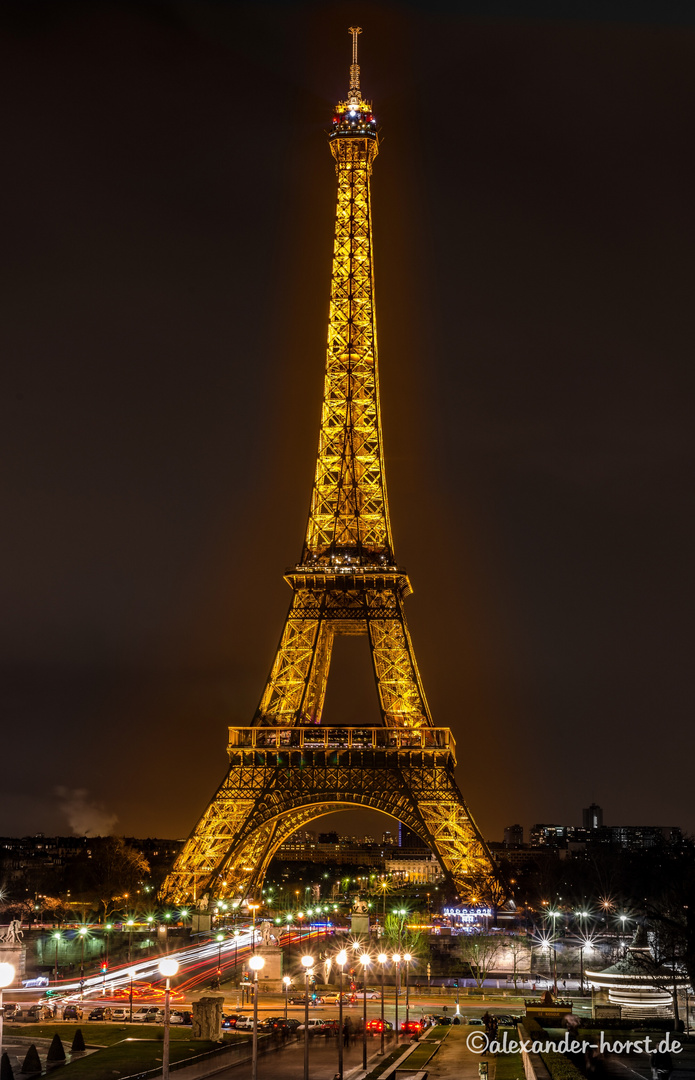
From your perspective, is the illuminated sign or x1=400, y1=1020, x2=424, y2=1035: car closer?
x1=400, y1=1020, x2=424, y2=1035: car

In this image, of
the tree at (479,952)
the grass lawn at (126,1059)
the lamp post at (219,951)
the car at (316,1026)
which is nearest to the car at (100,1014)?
the grass lawn at (126,1059)

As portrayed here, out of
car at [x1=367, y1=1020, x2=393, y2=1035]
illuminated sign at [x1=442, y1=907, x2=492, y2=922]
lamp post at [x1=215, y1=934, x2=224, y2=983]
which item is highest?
illuminated sign at [x1=442, y1=907, x2=492, y2=922]

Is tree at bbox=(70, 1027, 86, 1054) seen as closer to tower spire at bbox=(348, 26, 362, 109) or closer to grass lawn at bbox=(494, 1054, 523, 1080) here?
grass lawn at bbox=(494, 1054, 523, 1080)

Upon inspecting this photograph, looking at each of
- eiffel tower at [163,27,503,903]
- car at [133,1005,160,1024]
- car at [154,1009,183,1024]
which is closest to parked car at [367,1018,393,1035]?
car at [154,1009,183,1024]

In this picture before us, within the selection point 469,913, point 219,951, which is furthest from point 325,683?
point 219,951

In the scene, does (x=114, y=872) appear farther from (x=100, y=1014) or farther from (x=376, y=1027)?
(x=376, y=1027)

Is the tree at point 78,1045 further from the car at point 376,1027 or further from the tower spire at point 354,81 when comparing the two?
the tower spire at point 354,81

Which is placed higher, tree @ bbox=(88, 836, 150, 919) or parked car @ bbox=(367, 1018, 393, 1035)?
tree @ bbox=(88, 836, 150, 919)
